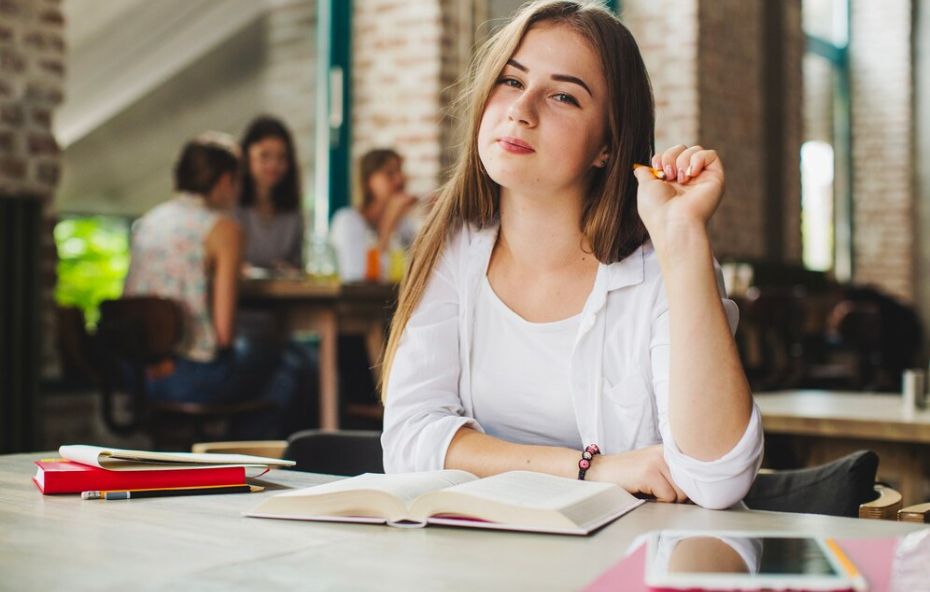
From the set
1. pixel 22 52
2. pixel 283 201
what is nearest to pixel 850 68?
pixel 283 201

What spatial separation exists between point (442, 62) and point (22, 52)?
2361mm

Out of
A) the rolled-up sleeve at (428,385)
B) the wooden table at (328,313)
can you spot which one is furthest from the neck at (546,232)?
the wooden table at (328,313)

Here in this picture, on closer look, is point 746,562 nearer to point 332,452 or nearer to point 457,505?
point 457,505

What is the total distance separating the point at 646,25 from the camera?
707 cm

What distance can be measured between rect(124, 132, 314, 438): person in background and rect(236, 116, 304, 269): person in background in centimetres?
87

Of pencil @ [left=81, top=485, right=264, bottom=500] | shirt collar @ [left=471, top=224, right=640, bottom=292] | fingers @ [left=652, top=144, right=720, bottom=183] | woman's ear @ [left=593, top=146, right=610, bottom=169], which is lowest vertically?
pencil @ [left=81, top=485, right=264, bottom=500]

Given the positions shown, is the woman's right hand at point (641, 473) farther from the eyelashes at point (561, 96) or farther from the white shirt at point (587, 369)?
the eyelashes at point (561, 96)

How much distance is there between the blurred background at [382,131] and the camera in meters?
3.92

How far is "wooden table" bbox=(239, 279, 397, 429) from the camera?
12.7ft

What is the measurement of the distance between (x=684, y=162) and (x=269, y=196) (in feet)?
11.8

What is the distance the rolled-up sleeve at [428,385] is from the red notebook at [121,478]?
31cm

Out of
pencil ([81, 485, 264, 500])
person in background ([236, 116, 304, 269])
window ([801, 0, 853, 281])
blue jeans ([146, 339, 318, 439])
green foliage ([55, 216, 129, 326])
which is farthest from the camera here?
window ([801, 0, 853, 281])

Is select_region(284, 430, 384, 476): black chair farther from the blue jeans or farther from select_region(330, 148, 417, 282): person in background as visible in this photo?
select_region(330, 148, 417, 282): person in background

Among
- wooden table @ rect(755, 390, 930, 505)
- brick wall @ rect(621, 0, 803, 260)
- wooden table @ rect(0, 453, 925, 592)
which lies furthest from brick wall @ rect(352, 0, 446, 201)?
wooden table @ rect(0, 453, 925, 592)
